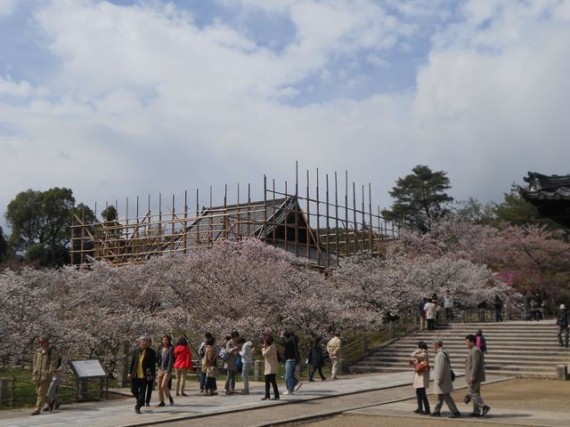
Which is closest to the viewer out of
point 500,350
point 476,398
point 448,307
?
point 476,398

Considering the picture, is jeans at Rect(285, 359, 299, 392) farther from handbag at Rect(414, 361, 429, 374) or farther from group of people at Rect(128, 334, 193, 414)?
handbag at Rect(414, 361, 429, 374)

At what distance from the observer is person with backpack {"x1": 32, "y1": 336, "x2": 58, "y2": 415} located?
14039 millimetres

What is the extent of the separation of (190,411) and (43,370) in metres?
3.24

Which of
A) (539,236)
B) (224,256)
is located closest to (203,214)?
(224,256)

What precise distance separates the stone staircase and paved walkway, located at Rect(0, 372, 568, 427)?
7510mm

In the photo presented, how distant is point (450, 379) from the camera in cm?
1324

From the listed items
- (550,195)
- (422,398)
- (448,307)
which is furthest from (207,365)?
(448,307)

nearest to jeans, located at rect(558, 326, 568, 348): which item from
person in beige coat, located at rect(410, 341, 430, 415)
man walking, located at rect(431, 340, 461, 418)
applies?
person in beige coat, located at rect(410, 341, 430, 415)

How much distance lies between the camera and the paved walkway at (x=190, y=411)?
12547 millimetres

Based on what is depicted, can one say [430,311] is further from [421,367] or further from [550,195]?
[550,195]

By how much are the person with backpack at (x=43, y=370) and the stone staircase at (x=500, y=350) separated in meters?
14.5

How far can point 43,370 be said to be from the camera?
46.0 ft

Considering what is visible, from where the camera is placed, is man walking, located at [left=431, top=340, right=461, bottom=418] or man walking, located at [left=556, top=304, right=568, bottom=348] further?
man walking, located at [left=556, top=304, right=568, bottom=348]

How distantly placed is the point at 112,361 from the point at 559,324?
1674 cm
